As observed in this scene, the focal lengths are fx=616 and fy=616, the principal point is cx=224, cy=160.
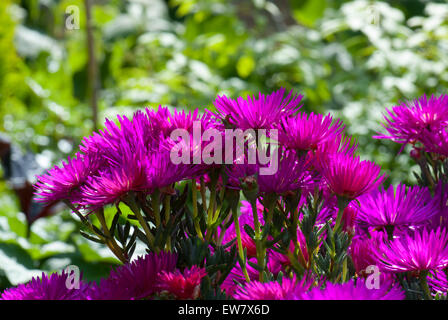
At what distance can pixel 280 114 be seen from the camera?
0.54m

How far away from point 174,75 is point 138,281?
2.11 m

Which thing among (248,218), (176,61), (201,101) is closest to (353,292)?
(248,218)

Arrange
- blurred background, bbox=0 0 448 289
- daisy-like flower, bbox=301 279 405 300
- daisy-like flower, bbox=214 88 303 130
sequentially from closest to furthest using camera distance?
daisy-like flower, bbox=301 279 405 300 → daisy-like flower, bbox=214 88 303 130 → blurred background, bbox=0 0 448 289

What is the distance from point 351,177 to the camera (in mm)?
511

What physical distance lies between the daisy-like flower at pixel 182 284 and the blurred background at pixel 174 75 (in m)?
0.95

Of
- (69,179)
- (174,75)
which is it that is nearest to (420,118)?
(69,179)

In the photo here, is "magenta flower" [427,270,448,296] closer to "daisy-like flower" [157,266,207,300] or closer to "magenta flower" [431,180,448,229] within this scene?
"magenta flower" [431,180,448,229]

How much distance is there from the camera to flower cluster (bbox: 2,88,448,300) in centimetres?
50

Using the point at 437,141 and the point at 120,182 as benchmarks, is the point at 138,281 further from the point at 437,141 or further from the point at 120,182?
the point at 437,141

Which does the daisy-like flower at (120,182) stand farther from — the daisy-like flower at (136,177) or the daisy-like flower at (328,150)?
the daisy-like flower at (328,150)

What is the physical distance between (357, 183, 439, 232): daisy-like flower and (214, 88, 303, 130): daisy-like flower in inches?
5.0

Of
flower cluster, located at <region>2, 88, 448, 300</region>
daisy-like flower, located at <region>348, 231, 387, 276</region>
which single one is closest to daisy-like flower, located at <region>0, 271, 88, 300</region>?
flower cluster, located at <region>2, 88, 448, 300</region>
